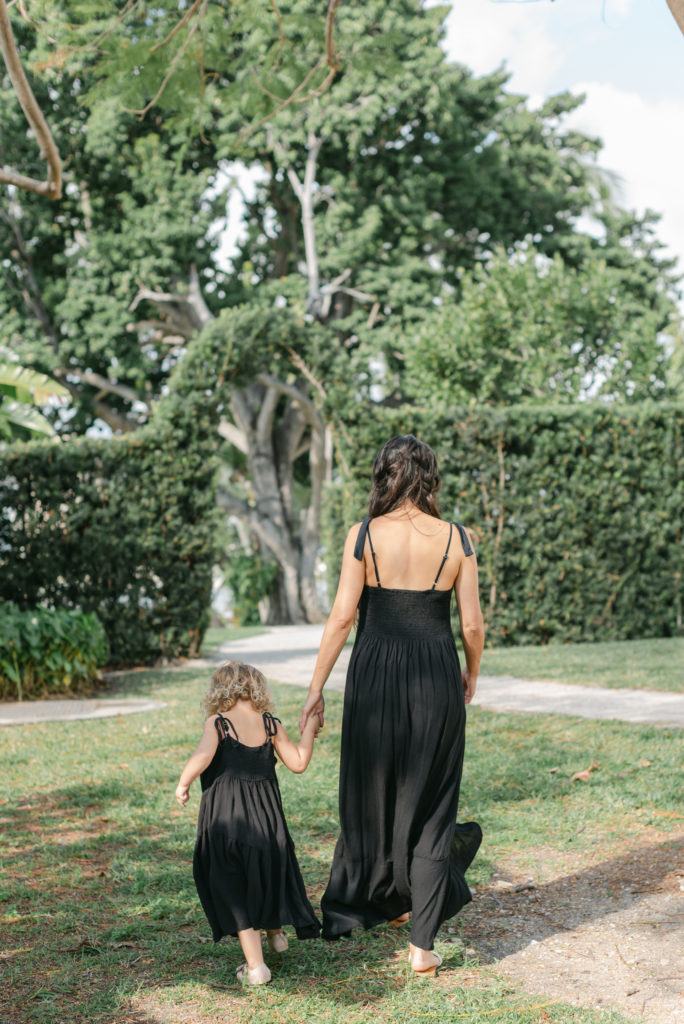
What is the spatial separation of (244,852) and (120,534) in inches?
346

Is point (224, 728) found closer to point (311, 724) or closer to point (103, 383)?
point (311, 724)

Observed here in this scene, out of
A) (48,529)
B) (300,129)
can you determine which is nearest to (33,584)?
(48,529)

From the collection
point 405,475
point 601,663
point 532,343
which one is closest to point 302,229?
point 532,343

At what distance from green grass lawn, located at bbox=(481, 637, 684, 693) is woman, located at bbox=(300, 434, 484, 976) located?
227 inches

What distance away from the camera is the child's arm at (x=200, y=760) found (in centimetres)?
331

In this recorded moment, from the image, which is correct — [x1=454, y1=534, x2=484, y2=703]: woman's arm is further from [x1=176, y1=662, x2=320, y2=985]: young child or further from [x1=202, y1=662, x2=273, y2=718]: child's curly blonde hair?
[x1=202, y1=662, x2=273, y2=718]: child's curly blonde hair

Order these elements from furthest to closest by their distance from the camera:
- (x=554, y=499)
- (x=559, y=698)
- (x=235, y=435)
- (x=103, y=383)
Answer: (x=235, y=435) < (x=103, y=383) < (x=554, y=499) < (x=559, y=698)

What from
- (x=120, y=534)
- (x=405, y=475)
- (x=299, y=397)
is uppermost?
(x=299, y=397)

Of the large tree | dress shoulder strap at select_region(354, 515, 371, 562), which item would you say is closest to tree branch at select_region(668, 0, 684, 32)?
dress shoulder strap at select_region(354, 515, 371, 562)

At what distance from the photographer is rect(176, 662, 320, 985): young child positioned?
3279 millimetres

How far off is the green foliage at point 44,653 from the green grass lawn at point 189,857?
1.46 metres

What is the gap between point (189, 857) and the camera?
15.3 ft

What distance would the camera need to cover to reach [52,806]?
5.61 meters

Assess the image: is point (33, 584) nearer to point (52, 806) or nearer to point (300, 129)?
point (52, 806)
